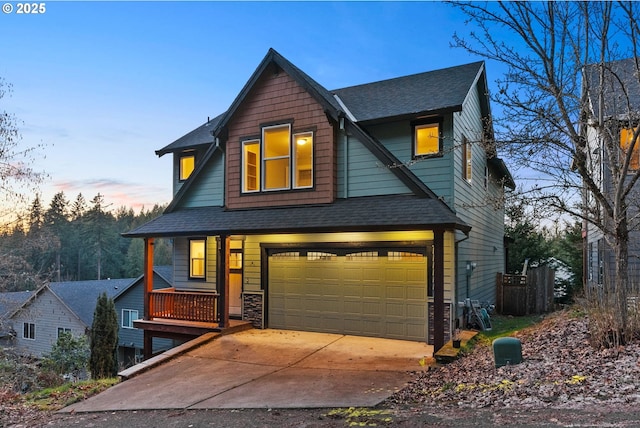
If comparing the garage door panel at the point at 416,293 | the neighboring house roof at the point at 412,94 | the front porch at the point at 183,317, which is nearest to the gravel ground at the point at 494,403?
the garage door panel at the point at 416,293

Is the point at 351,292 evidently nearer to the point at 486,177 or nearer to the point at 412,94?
the point at 412,94

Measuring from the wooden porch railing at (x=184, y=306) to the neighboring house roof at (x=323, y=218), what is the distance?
182 centimetres

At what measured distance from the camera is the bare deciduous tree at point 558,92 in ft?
23.3

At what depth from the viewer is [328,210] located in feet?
34.7

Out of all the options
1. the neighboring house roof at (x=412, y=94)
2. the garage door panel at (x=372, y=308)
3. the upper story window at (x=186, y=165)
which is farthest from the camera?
the upper story window at (x=186, y=165)

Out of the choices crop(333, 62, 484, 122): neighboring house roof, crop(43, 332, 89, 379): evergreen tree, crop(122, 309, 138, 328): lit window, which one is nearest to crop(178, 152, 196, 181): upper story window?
crop(333, 62, 484, 122): neighboring house roof

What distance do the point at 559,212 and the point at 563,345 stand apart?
7.68 ft

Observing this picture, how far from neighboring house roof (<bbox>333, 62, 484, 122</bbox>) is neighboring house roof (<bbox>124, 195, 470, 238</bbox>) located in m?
2.36

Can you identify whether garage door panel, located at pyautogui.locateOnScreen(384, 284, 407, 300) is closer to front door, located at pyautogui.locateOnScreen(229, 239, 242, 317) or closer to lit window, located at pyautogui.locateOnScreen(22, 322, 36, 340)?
front door, located at pyautogui.locateOnScreen(229, 239, 242, 317)

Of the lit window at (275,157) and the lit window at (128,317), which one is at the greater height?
the lit window at (275,157)

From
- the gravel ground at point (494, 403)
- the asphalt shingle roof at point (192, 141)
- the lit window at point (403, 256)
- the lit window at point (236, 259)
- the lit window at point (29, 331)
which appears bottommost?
the lit window at point (29, 331)

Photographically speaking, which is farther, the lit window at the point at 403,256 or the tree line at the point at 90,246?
the tree line at the point at 90,246

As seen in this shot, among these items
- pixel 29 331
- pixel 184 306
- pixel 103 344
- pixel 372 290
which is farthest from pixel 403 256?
pixel 29 331

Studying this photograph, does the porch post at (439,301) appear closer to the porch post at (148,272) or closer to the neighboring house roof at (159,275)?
the porch post at (148,272)
